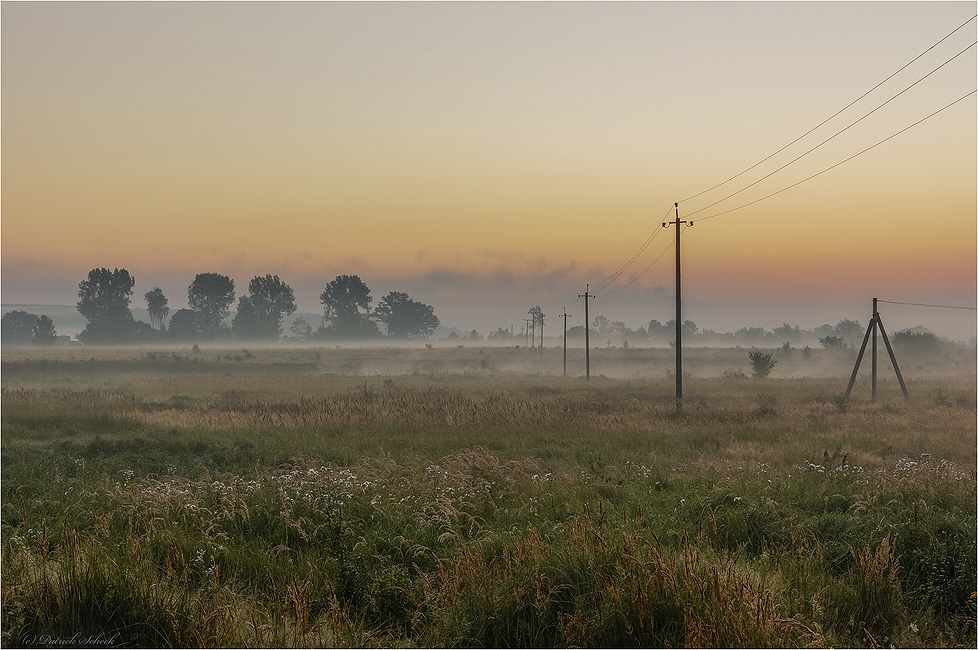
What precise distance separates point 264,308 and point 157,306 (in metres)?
29.5

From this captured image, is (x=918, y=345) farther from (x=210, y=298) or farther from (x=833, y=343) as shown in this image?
(x=210, y=298)

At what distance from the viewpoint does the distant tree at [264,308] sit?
164875mm

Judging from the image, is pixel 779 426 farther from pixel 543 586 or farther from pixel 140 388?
pixel 140 388

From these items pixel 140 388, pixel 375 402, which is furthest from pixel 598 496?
pixel 140 388

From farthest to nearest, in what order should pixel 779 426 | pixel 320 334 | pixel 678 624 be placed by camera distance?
pixel 320 334 → pixel 779 426 → pixel 678 624

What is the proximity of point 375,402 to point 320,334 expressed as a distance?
151400mm

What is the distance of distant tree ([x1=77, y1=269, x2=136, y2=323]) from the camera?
14850 centimetres

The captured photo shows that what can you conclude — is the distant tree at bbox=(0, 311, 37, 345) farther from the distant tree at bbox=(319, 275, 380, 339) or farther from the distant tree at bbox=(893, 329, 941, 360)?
the distant tree at bbox=(893, 329, 941, 360)

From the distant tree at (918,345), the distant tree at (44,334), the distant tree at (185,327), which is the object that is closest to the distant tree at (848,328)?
the distant tree at (918,345)

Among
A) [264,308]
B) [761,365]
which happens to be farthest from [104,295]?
[761,365]

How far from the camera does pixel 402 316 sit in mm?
175250

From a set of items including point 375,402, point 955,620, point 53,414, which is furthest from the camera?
point 375,402

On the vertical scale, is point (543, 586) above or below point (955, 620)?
above

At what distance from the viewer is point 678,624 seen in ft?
16.2
